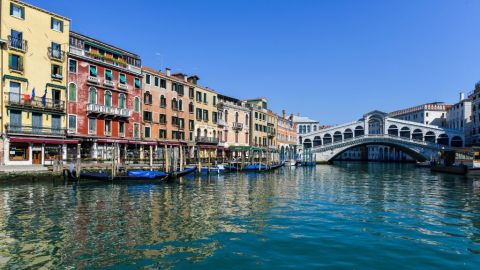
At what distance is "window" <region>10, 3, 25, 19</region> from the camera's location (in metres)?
27.5

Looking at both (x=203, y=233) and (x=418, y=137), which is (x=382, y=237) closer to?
(x=203, y=233)

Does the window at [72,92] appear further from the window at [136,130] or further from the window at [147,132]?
the window at [147,132]

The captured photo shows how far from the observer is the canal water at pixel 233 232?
839cm

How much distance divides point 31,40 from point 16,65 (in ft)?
8.27

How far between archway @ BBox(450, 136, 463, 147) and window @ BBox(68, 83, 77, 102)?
243 feet

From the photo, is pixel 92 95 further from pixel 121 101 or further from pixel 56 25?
pixel 56 25

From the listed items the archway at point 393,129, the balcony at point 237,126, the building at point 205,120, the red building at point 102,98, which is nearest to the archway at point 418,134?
the archway at point 393,129

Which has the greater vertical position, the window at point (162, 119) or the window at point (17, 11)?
the window at point (17, 11)

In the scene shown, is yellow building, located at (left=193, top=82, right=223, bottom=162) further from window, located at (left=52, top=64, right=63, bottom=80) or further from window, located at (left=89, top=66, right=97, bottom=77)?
window, located at (left=52, top=64, right=63, bottom=80)

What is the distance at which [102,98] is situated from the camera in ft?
111

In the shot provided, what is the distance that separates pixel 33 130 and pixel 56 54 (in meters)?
6.86

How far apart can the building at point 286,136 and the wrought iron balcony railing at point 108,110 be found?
36.6m

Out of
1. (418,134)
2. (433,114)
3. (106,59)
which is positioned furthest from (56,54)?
(433,114)

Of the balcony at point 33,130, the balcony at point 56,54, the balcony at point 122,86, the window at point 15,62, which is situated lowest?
the balcony at point 33,130
